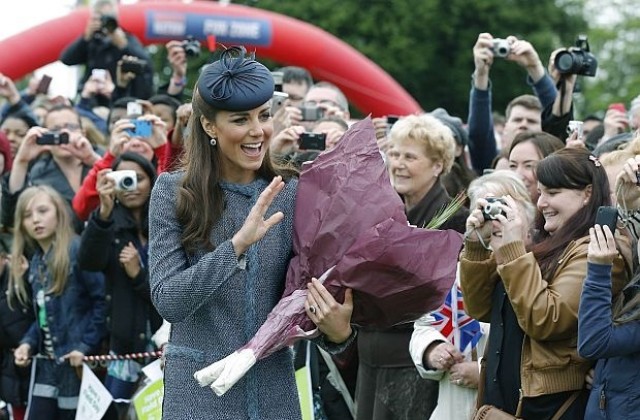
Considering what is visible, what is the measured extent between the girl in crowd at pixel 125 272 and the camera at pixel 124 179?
0.16 meters

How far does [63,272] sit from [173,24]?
9109mm

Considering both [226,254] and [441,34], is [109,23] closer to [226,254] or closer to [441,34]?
[226,254]

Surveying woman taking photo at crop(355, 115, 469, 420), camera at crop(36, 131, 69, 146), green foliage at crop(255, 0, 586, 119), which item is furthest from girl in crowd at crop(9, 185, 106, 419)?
green foliage at crop(255, 0, 586, 119)

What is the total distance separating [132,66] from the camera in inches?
404

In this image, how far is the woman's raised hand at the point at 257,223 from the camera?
403 cm

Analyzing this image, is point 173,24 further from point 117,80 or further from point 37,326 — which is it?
point 37,326

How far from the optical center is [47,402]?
7.89 meters

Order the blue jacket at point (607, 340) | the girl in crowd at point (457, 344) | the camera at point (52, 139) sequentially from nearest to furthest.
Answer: the blue jacket at point (607, 340)
the girl in crowd at point (457, 344)
the camera at point (52, 139)

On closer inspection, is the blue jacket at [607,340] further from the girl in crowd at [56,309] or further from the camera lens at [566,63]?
the girl in crowd at [56,309]

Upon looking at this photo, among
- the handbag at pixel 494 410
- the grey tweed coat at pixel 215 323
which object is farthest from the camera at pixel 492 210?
the grey tweed coat at pixel 215 323

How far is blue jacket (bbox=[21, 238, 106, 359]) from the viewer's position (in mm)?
7781

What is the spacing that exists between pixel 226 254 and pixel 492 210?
5.02ft

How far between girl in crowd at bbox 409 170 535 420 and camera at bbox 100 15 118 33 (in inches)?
218

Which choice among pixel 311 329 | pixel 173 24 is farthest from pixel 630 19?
pixel 311 329
